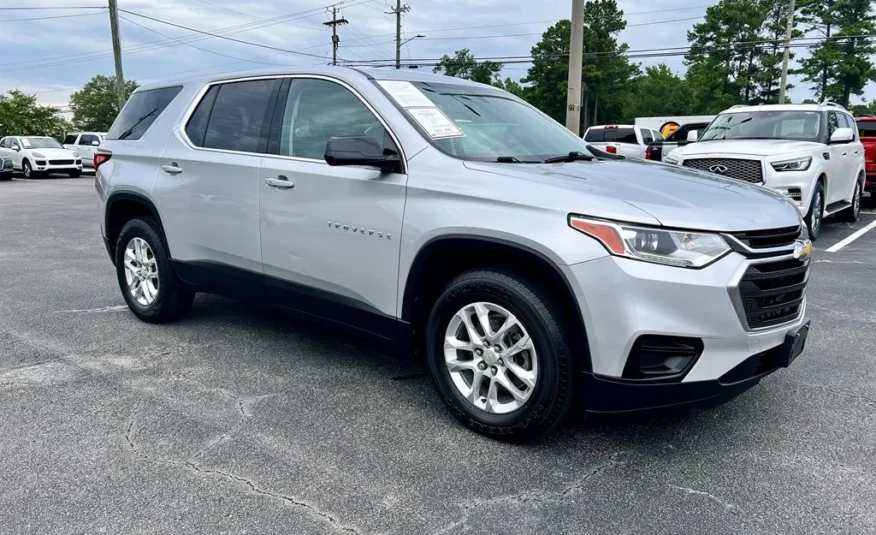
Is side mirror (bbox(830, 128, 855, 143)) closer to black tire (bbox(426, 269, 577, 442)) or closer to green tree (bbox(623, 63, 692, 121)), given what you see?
black tire (bbox(426, 269, 577, 442))

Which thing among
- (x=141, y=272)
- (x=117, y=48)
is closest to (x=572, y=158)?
(x=141, y=272)

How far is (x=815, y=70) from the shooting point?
189 ft

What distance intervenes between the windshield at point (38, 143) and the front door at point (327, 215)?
26748 millimetres

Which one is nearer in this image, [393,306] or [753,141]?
[393,306]

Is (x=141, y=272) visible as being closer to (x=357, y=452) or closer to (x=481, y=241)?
(x=357, y=452)

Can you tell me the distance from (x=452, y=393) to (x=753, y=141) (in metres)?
7.72

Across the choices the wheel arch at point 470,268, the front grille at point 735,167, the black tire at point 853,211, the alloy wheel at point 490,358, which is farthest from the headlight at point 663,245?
the black tire at point 853,211

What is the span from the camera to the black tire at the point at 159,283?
4953 millimetres

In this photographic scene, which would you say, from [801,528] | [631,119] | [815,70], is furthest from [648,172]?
[631,119]

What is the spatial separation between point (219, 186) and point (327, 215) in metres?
1.02

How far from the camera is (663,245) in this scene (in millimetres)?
2742

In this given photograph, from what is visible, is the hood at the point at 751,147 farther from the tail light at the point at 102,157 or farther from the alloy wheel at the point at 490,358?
the tail light at the point at 102,157

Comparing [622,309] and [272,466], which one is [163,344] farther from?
[622,309]

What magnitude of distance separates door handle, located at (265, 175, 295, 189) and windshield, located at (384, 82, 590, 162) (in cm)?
78
